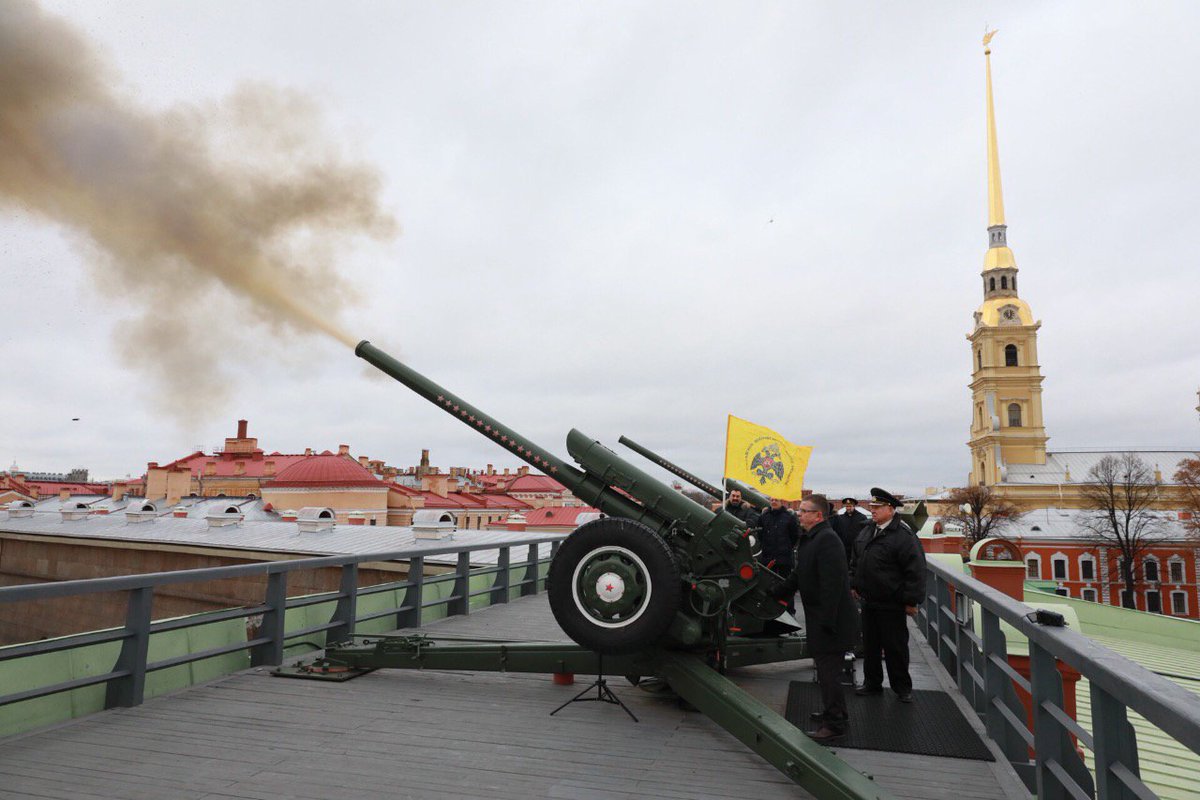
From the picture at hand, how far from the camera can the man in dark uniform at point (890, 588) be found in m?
5.70

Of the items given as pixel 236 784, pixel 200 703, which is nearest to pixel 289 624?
pixel 200 703

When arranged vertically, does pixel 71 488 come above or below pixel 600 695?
above

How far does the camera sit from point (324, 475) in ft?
143

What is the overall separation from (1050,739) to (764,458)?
7.97m

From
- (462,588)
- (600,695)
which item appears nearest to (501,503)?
(462,588)

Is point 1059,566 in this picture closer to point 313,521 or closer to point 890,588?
point 313,521

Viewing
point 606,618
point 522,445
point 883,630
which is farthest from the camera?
point 522,445

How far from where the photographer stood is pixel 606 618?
5250 millimetres

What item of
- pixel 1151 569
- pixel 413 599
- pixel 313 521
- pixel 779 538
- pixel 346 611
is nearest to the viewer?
pixel 346 611

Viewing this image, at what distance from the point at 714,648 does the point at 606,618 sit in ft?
2.83

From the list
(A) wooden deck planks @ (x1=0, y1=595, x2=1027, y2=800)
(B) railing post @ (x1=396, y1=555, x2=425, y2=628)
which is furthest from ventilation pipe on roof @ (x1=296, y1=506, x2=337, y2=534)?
(A) wooden deck planks @ (x1=0, y1=595, x2=1027, y2=800)

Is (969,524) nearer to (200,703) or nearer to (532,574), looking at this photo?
(532,574)

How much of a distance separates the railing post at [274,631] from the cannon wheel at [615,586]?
270cm

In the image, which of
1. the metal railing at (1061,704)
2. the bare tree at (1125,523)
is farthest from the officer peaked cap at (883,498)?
the bare tree at (1125,523)
